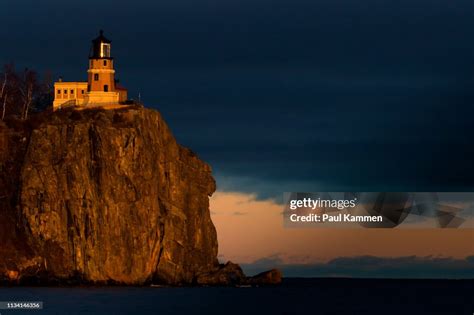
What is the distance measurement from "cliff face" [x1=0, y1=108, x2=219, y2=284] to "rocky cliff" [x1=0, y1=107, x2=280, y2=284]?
Answer: 0.43 ft

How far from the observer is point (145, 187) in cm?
A: 17188

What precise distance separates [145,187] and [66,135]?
12.6m

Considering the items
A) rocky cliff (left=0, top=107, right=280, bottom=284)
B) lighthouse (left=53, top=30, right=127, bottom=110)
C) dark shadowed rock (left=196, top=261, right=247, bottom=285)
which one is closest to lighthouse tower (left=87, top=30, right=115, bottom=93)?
lighthouse (left=53, top=30, right=127, bottom=110)

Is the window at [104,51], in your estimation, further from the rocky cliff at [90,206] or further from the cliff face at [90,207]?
the cliff face at [90,207]

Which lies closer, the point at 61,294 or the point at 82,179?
the point at 61,294

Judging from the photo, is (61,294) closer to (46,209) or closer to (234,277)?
(46,209)

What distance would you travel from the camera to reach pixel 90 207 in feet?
555

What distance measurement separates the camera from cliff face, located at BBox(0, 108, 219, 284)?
554 feet

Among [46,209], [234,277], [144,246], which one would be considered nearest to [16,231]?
[46,209]

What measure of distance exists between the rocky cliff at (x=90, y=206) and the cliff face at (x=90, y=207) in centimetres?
13

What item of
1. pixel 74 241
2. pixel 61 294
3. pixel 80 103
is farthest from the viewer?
pixel 80 103

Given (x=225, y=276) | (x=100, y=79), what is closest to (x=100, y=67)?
(x=100, y=79)

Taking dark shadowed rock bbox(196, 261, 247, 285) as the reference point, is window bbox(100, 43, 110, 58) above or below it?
above

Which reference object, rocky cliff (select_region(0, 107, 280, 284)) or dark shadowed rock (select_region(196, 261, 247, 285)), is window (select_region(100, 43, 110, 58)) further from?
dark shadowed rock (select_region(196, 261, 247, 285))
